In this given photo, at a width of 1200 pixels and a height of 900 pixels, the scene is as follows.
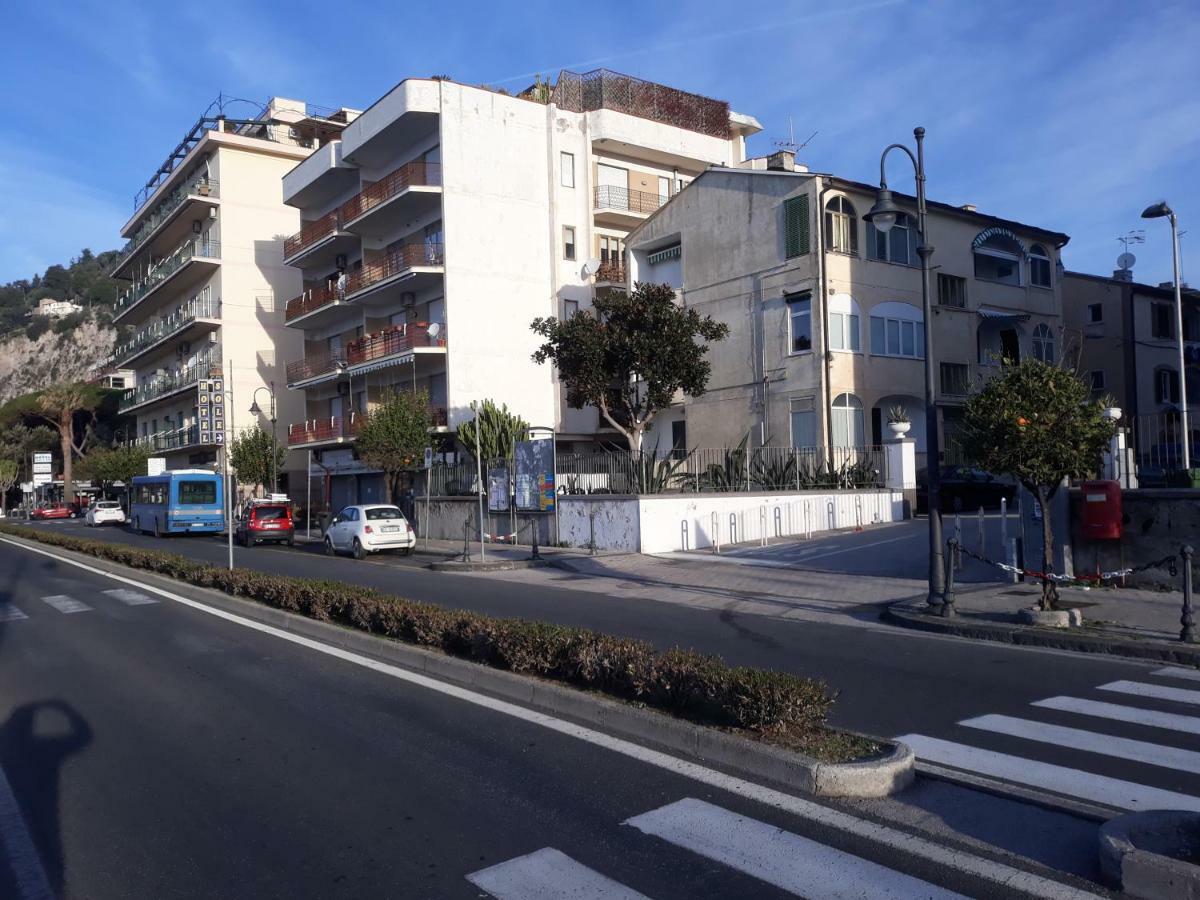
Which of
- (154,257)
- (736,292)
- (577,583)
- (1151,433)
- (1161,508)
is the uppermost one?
(154,257)

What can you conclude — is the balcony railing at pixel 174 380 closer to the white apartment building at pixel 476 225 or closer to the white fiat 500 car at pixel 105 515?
the white fiat 500 car at pixel 105 515

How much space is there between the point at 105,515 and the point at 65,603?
4117 centimetres

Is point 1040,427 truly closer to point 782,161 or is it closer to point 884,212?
point 884,212

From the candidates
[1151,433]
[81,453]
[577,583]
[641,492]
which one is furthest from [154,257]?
[1151,433]

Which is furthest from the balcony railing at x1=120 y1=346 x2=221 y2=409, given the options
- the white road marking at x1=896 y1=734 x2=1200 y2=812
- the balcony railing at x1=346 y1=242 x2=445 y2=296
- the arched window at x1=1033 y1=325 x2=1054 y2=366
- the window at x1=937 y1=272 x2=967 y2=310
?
the white road marking at x1=896 y1=734 x2=1200 y2=812

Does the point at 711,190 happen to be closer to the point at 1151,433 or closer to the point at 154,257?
the point at 1151,433

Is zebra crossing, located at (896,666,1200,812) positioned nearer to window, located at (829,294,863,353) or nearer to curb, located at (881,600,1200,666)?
curb, located at (881,600,1200,666)

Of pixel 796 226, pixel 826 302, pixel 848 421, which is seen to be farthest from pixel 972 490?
pixel 796 226

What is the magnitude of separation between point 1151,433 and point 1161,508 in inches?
134

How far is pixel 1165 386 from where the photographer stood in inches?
1687

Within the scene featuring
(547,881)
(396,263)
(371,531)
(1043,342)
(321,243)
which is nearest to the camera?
(547,881)

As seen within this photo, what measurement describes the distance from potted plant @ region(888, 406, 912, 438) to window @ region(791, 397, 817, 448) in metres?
2.37

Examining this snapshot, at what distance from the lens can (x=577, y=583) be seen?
19.4m

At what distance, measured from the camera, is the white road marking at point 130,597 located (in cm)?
1631
